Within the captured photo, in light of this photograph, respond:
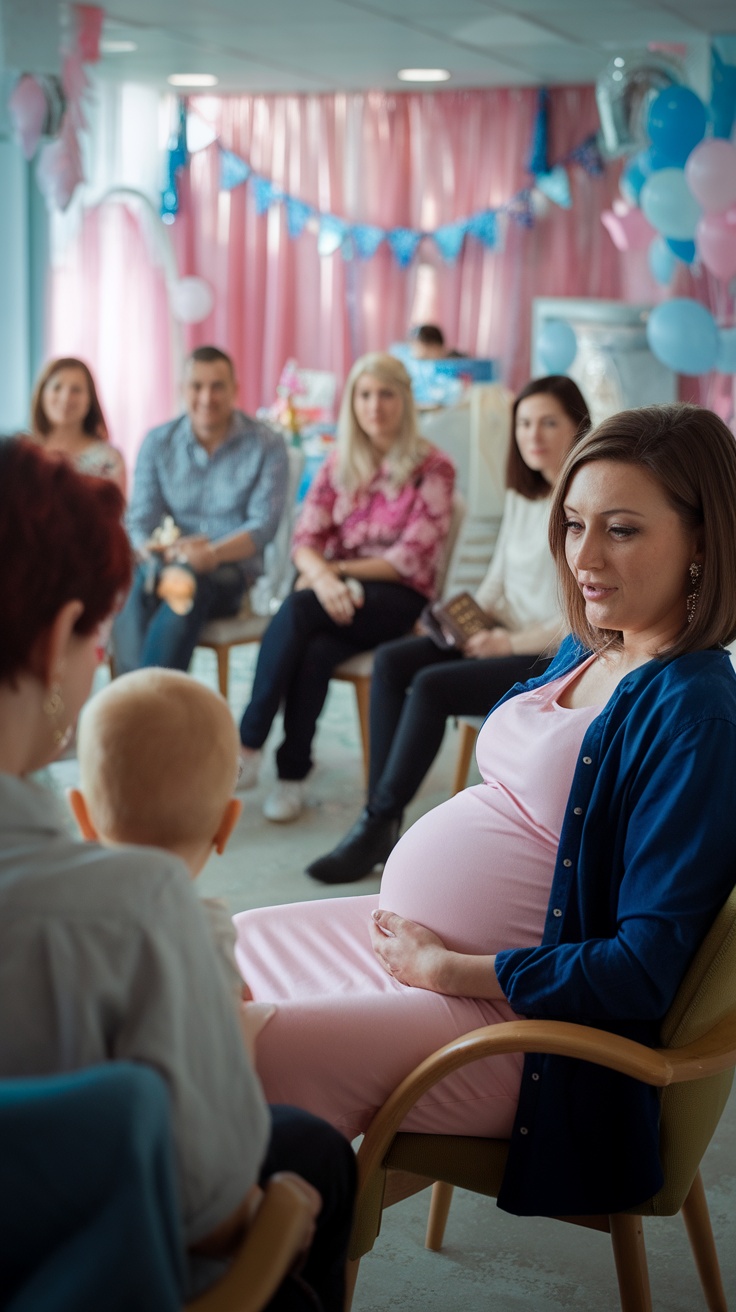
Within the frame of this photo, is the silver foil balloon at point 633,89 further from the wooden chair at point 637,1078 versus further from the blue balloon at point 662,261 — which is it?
the wooden chair at point 637,1078

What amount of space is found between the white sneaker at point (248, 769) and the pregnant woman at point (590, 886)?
7.21ft

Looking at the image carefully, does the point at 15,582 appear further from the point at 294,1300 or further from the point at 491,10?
the point at 491,10

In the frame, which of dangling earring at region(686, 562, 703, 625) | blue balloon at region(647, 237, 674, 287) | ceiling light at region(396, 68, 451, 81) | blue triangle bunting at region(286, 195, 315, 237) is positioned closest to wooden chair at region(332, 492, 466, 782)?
dangling earring at region(686, 562, 703, 625)

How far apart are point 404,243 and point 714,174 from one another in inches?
166

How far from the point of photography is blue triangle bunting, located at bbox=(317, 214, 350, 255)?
30.0 feet

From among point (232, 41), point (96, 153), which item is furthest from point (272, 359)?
point (232, 41)

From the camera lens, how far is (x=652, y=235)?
7.62 m

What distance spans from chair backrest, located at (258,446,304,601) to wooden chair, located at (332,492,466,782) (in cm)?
68

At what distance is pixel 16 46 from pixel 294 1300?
20.5 ft

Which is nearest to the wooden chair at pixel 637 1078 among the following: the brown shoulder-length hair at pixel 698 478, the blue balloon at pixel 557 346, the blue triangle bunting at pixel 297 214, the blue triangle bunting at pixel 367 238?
the brown shoulder-length hair at pixel 698 478

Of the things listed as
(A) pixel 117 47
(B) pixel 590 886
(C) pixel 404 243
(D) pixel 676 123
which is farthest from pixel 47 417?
(C) pixel 404 243

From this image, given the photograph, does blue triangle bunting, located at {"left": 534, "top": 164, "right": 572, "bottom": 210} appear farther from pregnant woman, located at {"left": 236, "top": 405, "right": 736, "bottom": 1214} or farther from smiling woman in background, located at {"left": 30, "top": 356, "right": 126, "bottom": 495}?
pregnant woman, located at {"left": 236, "top": 405, "right": 736, "bottom": 1214}

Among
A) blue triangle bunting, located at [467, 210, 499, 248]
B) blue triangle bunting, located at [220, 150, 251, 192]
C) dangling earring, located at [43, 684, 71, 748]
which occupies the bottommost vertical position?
dangling earring, located at [43, 684, 71, 748]

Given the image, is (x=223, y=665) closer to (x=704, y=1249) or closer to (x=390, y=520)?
(x=390, y=520)
